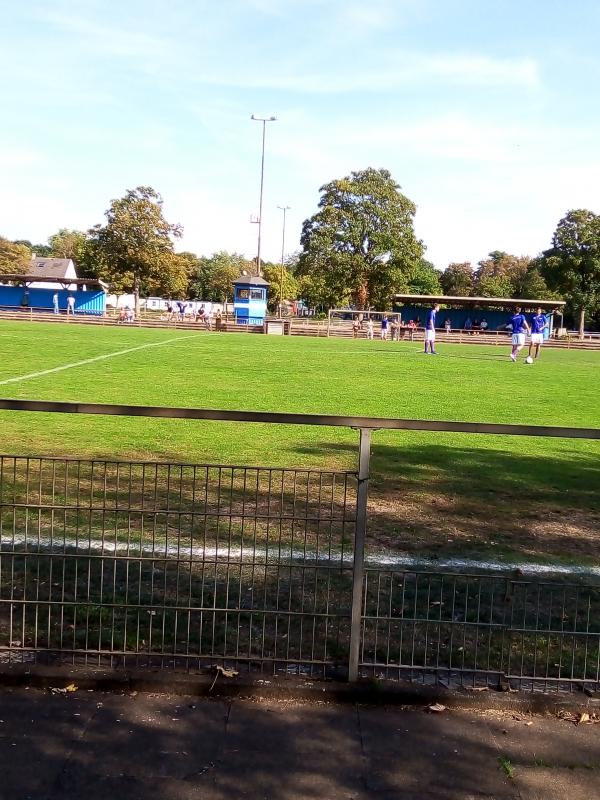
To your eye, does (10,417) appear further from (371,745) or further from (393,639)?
(371,745)

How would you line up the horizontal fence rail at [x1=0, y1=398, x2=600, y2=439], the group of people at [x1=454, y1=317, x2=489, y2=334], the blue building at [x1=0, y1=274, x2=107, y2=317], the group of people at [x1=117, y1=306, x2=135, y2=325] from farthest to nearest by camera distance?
the blue building at [x1=0, y1=274, x2=107, y2=317] < the group of people at [x1=454, y1=317, x2=489, y2=334] < the group of people at [x1=117, y1=306, x2=135, y2=325] < the horizontal fence rail at [x1=0, y1=398, x2=600, y2=439]

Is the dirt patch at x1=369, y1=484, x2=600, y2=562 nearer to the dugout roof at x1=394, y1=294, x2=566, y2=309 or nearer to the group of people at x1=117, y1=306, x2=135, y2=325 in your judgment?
the dugout roof at x1=394, y1=294, x2=566, y2=309

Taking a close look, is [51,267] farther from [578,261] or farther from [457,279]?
[578,261]

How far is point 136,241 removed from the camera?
65000 mm

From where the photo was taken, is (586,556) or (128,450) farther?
(128,450)

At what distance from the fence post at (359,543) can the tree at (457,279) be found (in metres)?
103

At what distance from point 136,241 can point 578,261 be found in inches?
1291

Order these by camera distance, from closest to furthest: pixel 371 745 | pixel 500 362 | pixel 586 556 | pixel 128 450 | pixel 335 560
A: pixel 371 745, pixel 335 560, pixel 586 556, pixel 128 450, pixel 500 362

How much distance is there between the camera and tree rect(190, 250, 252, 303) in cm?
10949

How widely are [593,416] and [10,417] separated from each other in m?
9.60

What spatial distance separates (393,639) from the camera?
497 centimetres

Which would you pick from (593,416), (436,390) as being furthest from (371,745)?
(436,390)

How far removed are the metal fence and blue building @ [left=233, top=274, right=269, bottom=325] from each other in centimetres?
Result: 5522

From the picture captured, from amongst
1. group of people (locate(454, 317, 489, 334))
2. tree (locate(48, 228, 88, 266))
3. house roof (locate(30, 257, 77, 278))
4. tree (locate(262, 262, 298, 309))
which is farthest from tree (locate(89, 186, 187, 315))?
tree (locate(48, 228, 88, 266))
